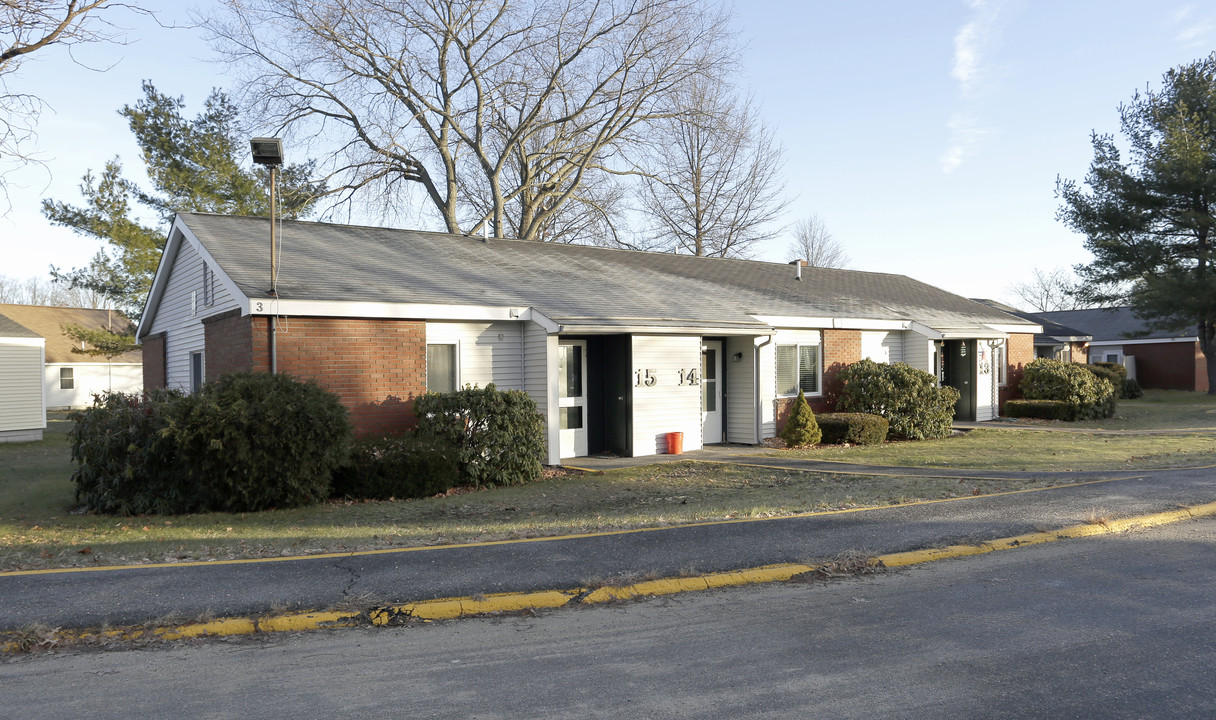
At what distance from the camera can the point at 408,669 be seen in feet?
16.5

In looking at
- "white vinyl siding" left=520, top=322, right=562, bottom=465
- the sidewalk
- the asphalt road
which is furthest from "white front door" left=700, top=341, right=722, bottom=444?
the asphalt road

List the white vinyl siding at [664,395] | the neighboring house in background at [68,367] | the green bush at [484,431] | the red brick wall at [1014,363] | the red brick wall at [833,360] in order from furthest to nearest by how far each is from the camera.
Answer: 1. the neighboring house in background at [68,367]
2. the red brick wall at [1014,363]
3. the red brick wall at [833,360]
4. the white vinyl siding at [664,395]
5. the green bush at [484,431]

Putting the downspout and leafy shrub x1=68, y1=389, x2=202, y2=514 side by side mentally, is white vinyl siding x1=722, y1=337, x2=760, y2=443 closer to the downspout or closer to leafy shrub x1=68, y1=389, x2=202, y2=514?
the downspout

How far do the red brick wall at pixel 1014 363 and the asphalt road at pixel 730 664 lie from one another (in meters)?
21.0

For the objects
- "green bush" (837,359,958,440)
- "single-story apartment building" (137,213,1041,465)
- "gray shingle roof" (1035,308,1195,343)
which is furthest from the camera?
"gray shingle roof" (1035,308,1195,343)

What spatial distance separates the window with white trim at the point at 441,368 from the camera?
1448 cm

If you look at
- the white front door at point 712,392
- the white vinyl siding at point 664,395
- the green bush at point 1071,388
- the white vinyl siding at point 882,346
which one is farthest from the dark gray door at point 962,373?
the white vinyl siding at point 664,395

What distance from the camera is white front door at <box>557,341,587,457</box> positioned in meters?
15.7

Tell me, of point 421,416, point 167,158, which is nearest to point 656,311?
point 421,416

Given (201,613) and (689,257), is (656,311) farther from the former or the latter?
(201,613)

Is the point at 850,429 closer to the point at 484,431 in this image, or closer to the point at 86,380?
the point at 484,431

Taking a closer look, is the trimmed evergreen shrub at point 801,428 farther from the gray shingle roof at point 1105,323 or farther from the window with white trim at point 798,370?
the gray shingle roof at point 1105,323

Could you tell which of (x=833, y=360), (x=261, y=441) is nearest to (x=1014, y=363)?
(x=833, y=360)

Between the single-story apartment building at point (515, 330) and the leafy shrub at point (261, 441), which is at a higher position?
the single-story apartment building at point (515, 330)
